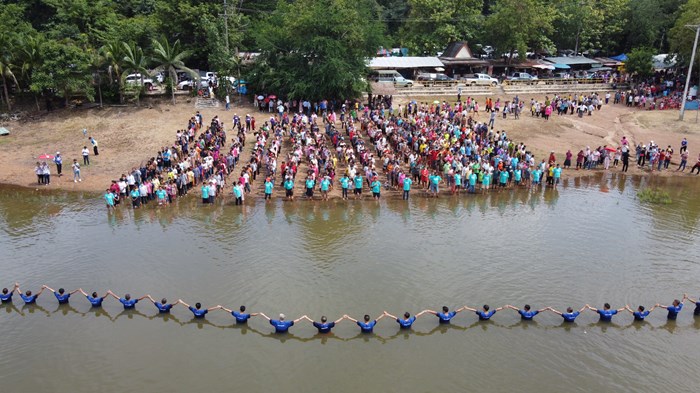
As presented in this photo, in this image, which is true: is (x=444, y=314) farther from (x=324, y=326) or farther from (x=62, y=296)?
(x=62, y=296)

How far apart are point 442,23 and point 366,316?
42.0m

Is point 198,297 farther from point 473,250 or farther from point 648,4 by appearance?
point 648,4

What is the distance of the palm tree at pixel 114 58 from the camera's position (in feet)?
122

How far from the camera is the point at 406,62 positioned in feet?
158

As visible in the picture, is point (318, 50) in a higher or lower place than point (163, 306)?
higher

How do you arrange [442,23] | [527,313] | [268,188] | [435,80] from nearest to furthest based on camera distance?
[527,313] → [268,188] → [435,80] → [442,23]

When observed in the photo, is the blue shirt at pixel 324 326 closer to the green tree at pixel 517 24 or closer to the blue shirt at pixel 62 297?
the blue shirt at pixel 62 297

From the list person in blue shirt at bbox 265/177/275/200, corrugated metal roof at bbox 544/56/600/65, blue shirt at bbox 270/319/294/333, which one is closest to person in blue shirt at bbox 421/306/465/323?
blue shirt at bbox 270/319/294/333

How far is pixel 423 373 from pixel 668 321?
7528 millimetres

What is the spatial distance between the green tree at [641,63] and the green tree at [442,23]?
43.1ft

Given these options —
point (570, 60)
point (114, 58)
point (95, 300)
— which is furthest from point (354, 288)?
point (570, 60)

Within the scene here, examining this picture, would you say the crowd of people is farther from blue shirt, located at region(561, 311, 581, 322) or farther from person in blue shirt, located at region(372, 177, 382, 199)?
blue shirt, located at region(561, 311, 581, 322)

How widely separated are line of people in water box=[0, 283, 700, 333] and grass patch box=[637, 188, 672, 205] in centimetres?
955

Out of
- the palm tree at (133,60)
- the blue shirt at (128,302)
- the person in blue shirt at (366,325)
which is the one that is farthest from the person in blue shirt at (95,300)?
the palm tree at (133,60)
